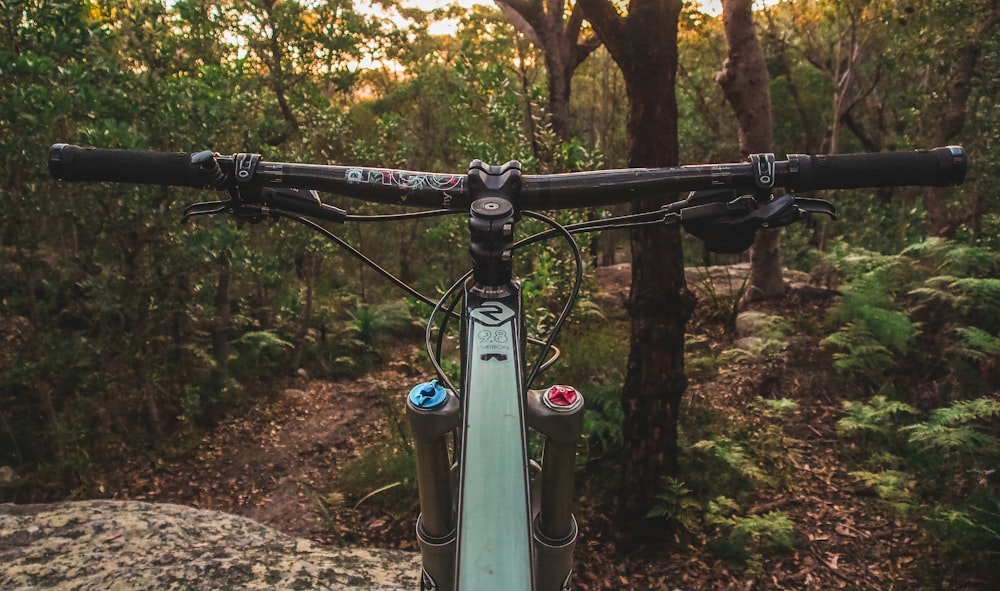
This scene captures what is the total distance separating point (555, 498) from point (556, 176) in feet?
2.80

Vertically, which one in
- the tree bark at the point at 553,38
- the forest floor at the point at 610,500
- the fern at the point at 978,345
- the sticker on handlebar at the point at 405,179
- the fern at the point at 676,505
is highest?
the tree bark at the point at 553,38

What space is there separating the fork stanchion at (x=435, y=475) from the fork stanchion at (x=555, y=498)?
0.21 meters

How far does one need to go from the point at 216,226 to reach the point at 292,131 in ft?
11.5

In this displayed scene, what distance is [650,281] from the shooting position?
428 centimetres

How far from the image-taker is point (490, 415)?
1331 mm

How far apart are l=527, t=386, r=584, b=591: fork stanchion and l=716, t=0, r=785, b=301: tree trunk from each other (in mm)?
8191

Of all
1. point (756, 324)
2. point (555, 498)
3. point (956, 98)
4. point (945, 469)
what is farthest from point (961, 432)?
point (956, 98)

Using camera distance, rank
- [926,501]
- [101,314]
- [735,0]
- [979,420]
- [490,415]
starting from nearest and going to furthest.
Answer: [490,415]
[926,501]
[979,420]
[101,314]
[735,0]

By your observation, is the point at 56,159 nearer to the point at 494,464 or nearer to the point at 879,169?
A: the point at 494,464

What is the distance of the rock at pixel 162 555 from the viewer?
297cm

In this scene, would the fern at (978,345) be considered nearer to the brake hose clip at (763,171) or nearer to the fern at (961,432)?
the fern at (961,432)

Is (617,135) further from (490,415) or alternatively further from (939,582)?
(490,415)

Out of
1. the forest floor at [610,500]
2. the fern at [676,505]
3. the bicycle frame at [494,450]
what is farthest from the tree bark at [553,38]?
the bicycle frame at [494,450]

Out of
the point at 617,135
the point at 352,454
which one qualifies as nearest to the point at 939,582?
the point at 352,454
